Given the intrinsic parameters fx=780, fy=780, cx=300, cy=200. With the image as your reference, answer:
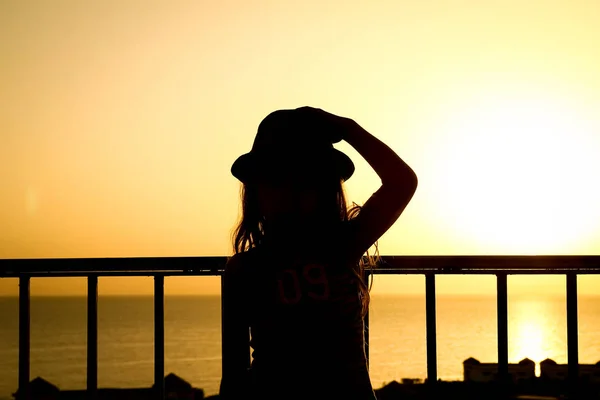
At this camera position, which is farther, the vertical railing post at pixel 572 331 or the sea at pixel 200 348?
the sea at pixel 200 348

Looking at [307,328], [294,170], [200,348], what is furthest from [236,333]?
[200,348]

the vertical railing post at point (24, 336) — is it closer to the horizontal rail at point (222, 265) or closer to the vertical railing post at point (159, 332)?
the horizontal rail at point (222, 265)

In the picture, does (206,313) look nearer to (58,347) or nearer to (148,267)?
(58,347)

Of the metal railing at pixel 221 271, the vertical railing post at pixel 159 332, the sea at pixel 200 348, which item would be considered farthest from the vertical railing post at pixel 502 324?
the sea at pixel 200 348

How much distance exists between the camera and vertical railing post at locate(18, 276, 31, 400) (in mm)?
3760

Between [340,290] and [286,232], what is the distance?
7.5 inches

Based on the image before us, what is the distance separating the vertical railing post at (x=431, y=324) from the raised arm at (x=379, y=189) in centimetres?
180

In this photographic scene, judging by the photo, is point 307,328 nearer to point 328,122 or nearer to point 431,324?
point 328,122

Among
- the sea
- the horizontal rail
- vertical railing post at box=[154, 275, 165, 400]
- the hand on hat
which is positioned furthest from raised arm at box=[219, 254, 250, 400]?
the sea

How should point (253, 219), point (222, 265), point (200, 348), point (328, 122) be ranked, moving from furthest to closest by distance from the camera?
point (200, 348) → point (222, 265) → point (253, 219) → point (328, 122)

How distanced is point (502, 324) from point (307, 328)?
2208 mm

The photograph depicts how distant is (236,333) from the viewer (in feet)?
6.42

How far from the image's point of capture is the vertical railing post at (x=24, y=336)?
3.76 metres

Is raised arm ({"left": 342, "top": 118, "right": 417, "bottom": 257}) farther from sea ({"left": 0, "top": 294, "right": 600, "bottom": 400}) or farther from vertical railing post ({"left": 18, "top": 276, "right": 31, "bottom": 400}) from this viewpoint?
sea ({"left": 0, "top": 294, "right": 600, "bottom": 400})
